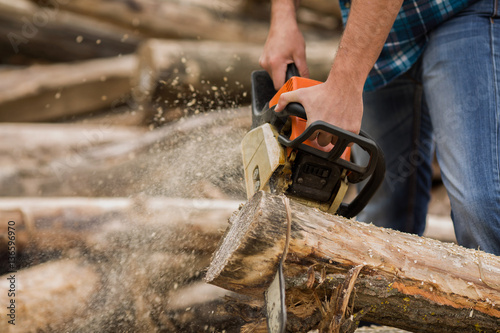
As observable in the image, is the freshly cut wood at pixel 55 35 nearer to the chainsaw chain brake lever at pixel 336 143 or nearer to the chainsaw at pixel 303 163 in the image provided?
the chainsaw at pixel 303 163

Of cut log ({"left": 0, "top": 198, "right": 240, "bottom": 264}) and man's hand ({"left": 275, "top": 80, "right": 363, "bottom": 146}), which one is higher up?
man's hand ({"left": 275, "top": 80, "right": 363, "bottom": 146})

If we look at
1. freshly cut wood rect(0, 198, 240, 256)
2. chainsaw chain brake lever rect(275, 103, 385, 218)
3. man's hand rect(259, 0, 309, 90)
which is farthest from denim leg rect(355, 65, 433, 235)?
freshly cut wood rect(0, 198, 240, 256)

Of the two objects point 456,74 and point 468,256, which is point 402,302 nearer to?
point 468,256

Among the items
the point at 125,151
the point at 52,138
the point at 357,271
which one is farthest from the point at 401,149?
the point at 52,138

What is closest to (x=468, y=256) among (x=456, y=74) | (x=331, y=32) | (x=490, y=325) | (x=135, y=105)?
(x=490, y=325)

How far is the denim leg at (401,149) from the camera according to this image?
2314 mm

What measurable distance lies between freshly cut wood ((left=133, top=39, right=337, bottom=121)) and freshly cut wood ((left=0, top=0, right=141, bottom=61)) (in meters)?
1.55

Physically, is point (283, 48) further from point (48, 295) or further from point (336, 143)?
point (48, 295)

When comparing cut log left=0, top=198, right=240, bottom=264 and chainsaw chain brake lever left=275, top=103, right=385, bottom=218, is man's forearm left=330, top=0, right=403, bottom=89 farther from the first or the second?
cut log left=0, top=198, right=240, bottom=264

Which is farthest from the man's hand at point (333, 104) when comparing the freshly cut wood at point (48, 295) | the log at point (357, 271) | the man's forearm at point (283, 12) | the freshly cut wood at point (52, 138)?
the freshly cut wood at point (52, 138)

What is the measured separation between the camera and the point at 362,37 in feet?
4.97

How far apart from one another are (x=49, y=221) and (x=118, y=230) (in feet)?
1.27

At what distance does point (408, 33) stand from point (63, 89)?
3.97m

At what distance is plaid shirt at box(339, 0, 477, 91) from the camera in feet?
6.00
